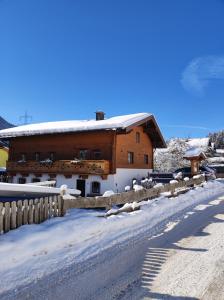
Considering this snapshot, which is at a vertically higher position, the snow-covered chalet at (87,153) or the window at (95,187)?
the snow-covered chalet at (87,153)

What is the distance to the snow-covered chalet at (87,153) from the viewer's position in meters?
24.3

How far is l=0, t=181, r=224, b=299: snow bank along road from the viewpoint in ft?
17.7

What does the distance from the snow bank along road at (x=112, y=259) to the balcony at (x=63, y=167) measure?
12622mm

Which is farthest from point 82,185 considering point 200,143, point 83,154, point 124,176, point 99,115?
point 200,143

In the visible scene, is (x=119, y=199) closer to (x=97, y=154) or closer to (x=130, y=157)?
(x=97, y=154)

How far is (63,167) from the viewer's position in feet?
84.5

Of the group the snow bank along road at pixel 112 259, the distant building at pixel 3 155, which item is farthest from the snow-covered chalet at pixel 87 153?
the snow bank along road at pixel 112 259

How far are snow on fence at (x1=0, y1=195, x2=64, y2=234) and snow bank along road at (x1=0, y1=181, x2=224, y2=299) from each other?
0.29 metres

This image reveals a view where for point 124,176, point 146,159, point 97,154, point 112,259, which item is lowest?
point 112,259

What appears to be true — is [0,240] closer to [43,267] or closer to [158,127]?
[43,267]

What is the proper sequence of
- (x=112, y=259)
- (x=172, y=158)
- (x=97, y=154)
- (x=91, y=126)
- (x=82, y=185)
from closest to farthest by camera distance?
(x=112, y=259) → (x=91, y=126) → (x=82, y=185) → (x=97, y=154) → (x=172, y=158)

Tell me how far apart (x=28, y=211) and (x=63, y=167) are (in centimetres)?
1669

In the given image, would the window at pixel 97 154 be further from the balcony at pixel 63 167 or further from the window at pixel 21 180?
the window at pixel 21 180

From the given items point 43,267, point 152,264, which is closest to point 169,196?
point 152,264
